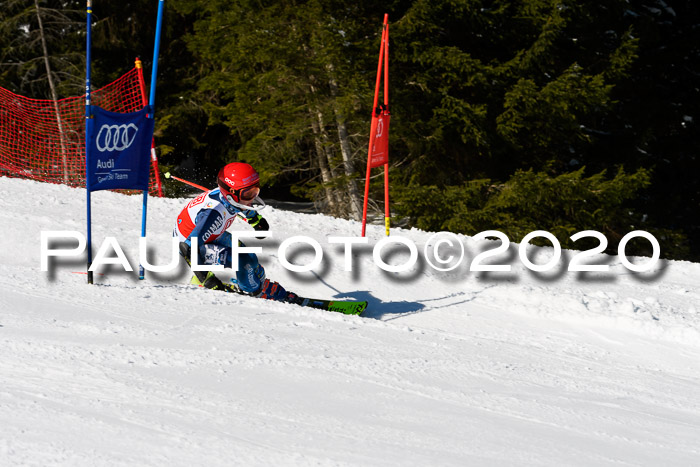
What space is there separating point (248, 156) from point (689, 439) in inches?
493

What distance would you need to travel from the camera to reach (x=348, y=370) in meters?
4.81

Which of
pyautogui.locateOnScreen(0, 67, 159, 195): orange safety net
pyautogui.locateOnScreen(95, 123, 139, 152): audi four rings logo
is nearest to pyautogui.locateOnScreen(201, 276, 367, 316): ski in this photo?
pyautogui.locateOnScreen(95, 123, 139, 152): audi four rings logo

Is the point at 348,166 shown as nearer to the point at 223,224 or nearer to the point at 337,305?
the point at 337,305

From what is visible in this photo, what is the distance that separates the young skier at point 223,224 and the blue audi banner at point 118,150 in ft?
1.80

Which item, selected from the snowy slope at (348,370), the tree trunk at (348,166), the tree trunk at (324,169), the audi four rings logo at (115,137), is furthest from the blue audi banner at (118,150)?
the tree trunk at (324,169)

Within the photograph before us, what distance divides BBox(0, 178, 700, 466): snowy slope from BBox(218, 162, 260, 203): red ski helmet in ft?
3.01

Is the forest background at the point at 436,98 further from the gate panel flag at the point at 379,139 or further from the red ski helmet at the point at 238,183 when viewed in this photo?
the red ski helmet at the point at 238,183

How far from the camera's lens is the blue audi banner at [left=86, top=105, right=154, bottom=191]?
6.10 metres

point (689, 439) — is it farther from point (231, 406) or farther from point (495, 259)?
point (495, 259)

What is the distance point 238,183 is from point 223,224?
0.39 meters

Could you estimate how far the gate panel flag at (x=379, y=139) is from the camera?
9.75 metres

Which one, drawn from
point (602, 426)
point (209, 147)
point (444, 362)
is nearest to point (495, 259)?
point (444, 362)

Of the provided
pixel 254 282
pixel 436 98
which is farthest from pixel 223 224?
pixel 436 98

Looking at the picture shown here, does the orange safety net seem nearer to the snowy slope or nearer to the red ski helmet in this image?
the snowy slope
